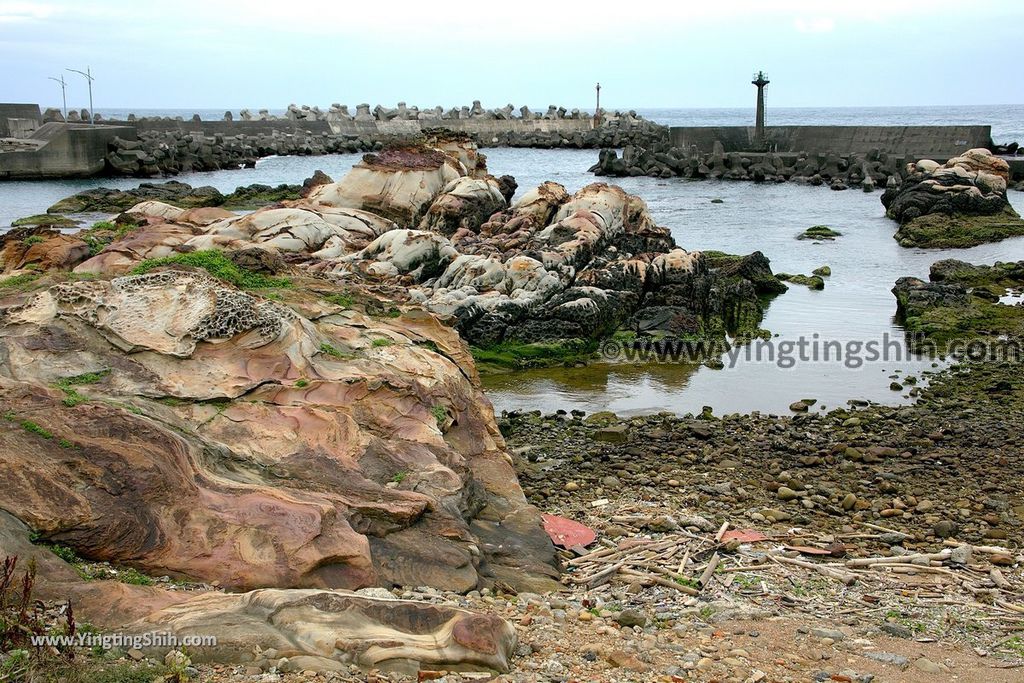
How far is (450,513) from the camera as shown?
788 cm

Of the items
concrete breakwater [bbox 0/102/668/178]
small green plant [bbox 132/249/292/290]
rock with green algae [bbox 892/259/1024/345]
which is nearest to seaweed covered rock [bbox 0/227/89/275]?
small green plant [bbox 132/249/292/290]

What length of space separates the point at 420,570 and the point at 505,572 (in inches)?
36.4

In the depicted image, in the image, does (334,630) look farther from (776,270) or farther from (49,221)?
(49,221)

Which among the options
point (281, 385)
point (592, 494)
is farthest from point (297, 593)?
point (592, 494)

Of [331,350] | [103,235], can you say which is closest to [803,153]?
[103,235]

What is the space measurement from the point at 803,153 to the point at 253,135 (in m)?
38.6

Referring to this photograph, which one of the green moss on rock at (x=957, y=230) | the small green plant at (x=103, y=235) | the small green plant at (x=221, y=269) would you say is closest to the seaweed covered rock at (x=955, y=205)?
the green moss on rock at (x=957, y=230)

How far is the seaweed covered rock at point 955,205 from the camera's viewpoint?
30.1 metres

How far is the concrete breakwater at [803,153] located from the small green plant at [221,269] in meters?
40.9

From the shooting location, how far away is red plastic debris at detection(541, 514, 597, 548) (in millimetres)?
8875

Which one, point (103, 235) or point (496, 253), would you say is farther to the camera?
point (496, 253)

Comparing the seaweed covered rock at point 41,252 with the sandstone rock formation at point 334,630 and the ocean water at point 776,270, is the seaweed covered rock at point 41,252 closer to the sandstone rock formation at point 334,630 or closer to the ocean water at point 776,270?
Answer: the ocean water at point 776,270

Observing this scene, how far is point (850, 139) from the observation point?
55.4 meters

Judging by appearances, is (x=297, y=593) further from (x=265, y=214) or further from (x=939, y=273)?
(x=939, y=273)
